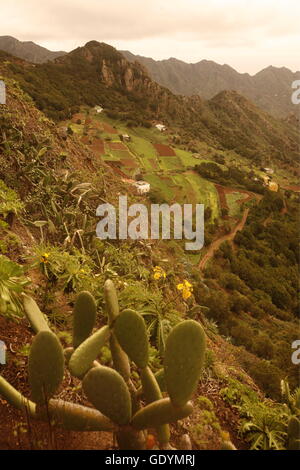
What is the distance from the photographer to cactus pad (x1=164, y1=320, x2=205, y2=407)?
1932mm

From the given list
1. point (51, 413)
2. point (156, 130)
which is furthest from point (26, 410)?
point (156, 130)

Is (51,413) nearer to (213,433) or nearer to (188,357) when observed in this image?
(188,357)

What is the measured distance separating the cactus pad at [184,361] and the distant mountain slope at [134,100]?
161 ft

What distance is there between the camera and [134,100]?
263 ft

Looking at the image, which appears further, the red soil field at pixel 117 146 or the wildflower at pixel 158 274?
the red soil field at pixel 117 146

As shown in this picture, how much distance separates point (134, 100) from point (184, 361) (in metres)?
86.0

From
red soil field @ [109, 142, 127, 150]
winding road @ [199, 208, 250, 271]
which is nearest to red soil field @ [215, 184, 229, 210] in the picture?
winding road @ [199, 208, 250, 271]

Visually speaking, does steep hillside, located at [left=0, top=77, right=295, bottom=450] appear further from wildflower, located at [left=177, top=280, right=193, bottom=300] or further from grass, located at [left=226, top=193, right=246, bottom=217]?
grass, located at [left=226, top=193, right=246, bottom=217]

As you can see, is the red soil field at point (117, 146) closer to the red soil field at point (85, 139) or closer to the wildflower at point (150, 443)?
the red soil field at point (85, 139)

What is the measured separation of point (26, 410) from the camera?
2025 millimetres

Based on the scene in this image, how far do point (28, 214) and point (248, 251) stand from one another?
25.7 meters

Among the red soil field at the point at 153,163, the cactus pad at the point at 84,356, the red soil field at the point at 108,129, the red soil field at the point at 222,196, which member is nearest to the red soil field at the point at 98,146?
the red soil field at the point at 108,129

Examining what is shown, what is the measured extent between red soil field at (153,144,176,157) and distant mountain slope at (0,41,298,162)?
34.7ft

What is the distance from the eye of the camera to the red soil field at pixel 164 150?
158ft
